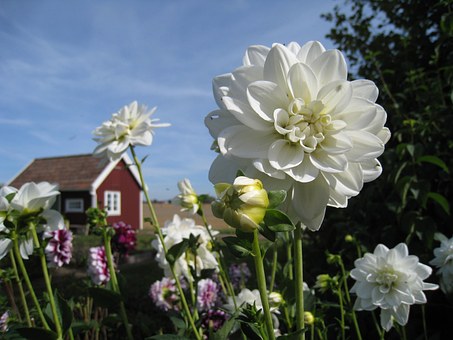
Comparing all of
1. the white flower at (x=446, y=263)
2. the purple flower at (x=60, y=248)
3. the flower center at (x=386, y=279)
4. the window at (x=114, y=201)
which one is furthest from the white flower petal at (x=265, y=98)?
the window at (x=114, y=201)

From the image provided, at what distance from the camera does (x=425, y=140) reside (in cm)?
236

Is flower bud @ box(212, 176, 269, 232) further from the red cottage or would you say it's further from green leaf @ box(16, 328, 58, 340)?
the red cottage

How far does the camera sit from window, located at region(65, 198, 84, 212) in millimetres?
15234

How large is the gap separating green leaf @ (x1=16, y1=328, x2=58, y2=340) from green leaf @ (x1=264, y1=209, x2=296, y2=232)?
2.38 feet

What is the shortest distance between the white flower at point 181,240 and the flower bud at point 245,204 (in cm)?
103

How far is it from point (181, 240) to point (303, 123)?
3.49 ft

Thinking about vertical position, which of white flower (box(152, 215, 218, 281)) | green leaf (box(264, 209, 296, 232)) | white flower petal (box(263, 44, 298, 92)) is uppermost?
Answer: white flower petal (box(263, 44, 298, 92))

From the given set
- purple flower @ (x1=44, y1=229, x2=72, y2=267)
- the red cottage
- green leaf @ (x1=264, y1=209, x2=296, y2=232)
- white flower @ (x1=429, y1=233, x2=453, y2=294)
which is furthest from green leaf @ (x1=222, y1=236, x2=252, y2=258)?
the red cottage

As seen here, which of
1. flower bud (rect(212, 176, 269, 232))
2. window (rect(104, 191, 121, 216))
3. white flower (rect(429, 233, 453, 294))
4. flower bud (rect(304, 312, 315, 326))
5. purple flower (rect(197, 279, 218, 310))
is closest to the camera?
flower bud (rect(212, 176, 269, 232))

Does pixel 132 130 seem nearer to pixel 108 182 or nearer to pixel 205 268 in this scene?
pixel 205 268

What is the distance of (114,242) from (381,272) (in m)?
1.84

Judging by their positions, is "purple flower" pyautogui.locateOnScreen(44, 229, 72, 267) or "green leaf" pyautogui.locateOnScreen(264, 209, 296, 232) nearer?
"green leaf" pyautogui.locateOnScreen(264, 209, 296, 232)

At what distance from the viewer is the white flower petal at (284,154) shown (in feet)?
1.86

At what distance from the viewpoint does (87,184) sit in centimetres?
1500
